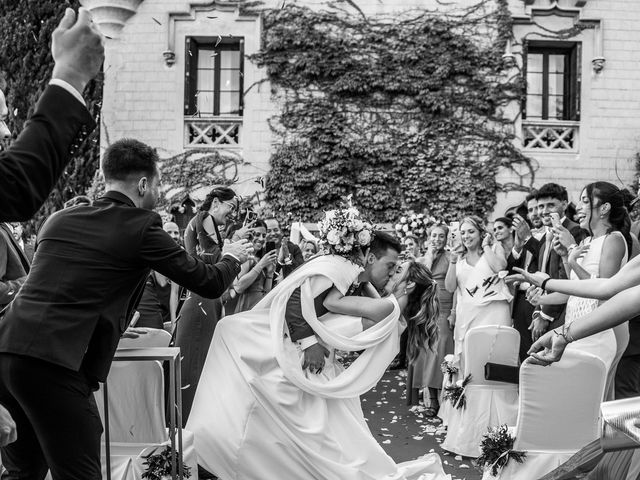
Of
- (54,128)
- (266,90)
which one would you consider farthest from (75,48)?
(266,90)

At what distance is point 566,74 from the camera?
635 inches

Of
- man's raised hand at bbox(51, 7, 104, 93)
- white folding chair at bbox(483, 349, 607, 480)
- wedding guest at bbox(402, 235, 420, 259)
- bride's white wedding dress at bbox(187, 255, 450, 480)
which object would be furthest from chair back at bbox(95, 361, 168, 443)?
wedding guest at bbox(402, 235, 420, 259)

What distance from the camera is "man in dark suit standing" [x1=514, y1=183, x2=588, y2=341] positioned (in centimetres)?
560

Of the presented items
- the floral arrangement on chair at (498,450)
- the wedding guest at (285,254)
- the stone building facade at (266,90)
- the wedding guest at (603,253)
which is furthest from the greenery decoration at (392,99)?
the floral arrangement on chair at (498,450)

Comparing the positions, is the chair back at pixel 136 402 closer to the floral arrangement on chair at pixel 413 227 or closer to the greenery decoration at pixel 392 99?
the floral arrangement on chair at pixel 413 227

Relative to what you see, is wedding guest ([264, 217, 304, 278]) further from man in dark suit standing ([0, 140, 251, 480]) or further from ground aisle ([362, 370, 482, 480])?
man in dark suit standing ([0, 140, 251, 480])

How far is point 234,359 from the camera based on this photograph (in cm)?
463

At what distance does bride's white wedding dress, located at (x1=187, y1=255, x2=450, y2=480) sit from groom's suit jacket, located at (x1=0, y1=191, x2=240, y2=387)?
147 centimetres

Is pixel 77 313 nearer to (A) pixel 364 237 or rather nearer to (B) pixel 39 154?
(B) pixel 39 154

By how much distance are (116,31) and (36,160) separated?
15.3 meters

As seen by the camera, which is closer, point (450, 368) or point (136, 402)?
point (136, 402)

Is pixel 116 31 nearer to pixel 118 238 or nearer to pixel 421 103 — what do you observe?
pixel 421 103

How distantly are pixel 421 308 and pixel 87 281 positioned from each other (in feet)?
14.1

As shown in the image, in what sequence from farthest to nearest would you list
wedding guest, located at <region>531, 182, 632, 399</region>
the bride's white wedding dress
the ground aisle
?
the ground aisle
wedding guest, located at <region>531, 182, 632, 399</region>
the bride's white wedding dress
